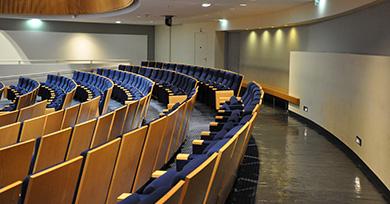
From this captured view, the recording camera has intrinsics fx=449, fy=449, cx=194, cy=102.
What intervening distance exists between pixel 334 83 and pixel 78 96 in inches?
259

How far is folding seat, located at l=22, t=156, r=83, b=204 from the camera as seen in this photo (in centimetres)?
203

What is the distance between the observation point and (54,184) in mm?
2184

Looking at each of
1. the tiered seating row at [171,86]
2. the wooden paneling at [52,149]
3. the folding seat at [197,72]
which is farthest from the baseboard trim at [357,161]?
the folding seat at [197,72]

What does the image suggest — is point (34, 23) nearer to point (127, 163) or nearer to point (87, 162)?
point (127, 163)

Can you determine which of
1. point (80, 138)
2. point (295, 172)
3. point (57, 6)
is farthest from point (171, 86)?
point (80, 138)

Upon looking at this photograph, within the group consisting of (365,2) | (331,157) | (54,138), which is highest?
(365,2)

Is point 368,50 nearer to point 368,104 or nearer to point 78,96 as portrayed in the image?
point 368,104

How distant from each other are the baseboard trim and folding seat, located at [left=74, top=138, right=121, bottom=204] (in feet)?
8.51

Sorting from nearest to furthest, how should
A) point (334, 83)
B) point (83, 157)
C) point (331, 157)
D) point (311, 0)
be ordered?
1. point (83, 157)
2. point (331, 157)
3. point (334, 83)
4. point (311, 0)

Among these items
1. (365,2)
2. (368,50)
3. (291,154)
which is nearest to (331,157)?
(291,154)

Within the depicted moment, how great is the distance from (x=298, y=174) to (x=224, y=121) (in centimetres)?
99

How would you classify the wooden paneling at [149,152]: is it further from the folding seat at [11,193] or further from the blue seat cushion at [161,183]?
the folding seat at [11,193]

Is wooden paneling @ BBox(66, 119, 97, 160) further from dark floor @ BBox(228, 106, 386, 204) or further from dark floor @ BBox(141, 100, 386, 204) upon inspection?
dark floor @ BBox(228, 106, 386, 204)

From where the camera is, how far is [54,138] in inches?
126
